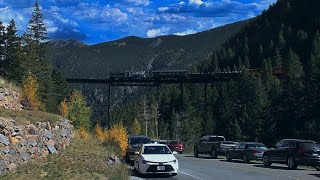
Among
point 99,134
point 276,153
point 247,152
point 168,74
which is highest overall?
point 168,74

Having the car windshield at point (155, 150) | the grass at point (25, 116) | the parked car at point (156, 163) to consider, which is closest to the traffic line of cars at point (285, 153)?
the car windshield at point (155, 150)

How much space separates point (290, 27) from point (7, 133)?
16390cm

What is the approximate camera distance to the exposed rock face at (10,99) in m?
26.1

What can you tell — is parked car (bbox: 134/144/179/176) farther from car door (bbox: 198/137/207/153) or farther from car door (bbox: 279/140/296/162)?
car door (bbox: 198/137/207/153)

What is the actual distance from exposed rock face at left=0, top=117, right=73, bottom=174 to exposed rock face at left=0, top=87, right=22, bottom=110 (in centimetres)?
419

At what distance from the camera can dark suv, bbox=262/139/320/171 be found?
91.3 feet

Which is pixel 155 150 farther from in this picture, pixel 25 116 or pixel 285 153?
pixel 285 153

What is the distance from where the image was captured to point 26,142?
759 inches

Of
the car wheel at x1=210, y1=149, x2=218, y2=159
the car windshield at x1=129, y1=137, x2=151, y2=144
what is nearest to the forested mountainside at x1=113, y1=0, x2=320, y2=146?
the car wheel at x1=210, y1=149, x2=218, y2=159

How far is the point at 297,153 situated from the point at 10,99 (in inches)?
648

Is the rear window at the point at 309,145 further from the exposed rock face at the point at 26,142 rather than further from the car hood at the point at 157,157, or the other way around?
the exposed rock face at the point at 26,142

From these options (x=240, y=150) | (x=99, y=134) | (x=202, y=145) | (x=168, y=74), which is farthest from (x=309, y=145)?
(x=168, y=74)

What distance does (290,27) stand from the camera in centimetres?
17200

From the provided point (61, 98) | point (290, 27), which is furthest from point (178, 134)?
point (290, 27)
